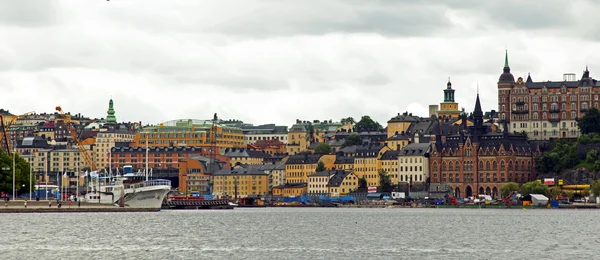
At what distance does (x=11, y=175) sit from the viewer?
15600 cm

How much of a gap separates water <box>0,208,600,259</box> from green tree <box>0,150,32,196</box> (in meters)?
18.5

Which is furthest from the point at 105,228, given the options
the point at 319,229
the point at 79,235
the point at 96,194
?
the point at 96,194

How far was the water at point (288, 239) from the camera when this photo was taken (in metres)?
84.9

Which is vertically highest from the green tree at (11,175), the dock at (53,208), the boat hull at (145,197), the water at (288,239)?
the green tree at (11,175)

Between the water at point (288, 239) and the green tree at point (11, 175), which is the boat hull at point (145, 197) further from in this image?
the water at point (288, 239)

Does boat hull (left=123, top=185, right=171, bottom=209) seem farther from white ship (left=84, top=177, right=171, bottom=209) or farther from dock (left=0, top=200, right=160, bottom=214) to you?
dock (left=0, top=200, right=160, bottom=214)

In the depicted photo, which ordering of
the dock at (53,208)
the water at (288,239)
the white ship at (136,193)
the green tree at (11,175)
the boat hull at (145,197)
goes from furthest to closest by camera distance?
the green tree at (11,175)
the white ship at (136,193)
the boat hull at (145,197)
the dock at (53,208)
the water at (288,239)

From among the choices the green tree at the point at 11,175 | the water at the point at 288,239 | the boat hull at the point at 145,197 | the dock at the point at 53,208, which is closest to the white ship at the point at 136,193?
the boat hull at the point at 145,197

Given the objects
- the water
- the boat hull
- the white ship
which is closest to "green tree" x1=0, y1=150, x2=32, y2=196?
the white ship

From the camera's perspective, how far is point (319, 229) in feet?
388

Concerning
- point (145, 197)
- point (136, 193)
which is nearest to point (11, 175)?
point (136, 193)

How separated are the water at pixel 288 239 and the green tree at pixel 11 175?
18526 mm

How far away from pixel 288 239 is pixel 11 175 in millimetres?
63051

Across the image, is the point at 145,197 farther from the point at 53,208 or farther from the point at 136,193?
the point at 53,208
